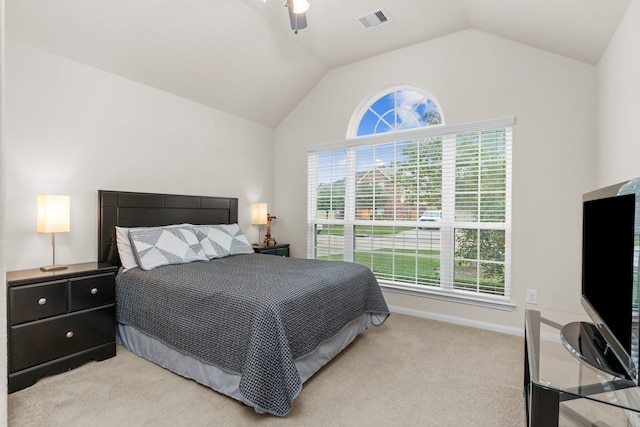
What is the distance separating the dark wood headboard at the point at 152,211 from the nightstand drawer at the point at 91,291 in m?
0.51

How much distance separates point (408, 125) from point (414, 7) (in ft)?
3.85

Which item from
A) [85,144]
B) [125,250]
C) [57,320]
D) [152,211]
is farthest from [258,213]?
[57,320]

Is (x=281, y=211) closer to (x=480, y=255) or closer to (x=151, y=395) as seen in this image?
(x=480, y=255)

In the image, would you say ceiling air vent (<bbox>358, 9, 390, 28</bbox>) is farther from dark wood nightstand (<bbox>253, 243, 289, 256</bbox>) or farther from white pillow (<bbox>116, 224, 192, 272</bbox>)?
white pillow (<bbox>116, 224, 192, 272</bbox>)

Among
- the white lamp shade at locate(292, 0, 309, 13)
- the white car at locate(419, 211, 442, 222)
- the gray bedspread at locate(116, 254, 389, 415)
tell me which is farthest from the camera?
the white car at locate(419, 211, 442, 222)

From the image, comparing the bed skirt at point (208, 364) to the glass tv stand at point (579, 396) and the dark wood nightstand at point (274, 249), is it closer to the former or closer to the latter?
the glass tv stand at point (579, 396)

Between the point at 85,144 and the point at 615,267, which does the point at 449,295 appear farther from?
the point at 85,144

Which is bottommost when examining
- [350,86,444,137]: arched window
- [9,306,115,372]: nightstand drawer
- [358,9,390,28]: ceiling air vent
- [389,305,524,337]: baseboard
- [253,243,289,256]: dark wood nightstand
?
[389,305,524,337]: baseboard

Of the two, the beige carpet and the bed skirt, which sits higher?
the bed skirt

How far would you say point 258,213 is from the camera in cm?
434

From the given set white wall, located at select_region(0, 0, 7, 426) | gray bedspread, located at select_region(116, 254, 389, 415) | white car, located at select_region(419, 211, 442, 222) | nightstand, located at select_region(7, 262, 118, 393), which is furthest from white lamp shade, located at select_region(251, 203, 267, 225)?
white wall, located at select_region(0, 0, 7, 426)

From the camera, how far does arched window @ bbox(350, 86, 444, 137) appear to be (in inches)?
142

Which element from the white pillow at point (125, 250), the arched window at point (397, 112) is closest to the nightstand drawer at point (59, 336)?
the white pillow at point (125, 250)

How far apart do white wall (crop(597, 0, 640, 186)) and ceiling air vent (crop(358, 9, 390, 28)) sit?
5.88ft
